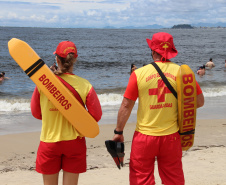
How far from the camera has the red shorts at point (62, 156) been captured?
10.3 feet

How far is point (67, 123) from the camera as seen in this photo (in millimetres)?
3180

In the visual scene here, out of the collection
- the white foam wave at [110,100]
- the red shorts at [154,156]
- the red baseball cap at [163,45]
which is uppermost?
the red baseball cap at [163,45]

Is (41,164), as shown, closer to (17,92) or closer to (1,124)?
(1,124)

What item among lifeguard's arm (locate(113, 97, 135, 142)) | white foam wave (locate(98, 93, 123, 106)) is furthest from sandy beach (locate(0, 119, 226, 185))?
white foam wave (locate(98, 93, 123, 106))

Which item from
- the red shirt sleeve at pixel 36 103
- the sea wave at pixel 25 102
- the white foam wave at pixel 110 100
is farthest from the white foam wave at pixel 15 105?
the red shirt sleeve at pixel 36 103

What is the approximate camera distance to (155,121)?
10.5ft

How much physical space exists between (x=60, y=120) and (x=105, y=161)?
316cm

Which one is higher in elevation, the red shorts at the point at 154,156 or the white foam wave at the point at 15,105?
the red shorts at the point at 154,156

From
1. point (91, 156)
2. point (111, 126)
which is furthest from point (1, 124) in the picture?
point (91, 156)

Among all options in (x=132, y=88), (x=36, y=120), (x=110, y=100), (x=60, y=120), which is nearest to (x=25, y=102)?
(x=110, y=100)

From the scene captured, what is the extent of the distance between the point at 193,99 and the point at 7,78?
18.9 m

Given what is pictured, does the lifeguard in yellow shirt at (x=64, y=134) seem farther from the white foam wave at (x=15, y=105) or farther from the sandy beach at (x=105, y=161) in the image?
the white foam wave at (x=15, y=105)

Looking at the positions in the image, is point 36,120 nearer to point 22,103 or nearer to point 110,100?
point 22,103

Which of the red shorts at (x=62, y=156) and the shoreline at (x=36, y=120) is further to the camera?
the shoreline at (x=36, y=120)
